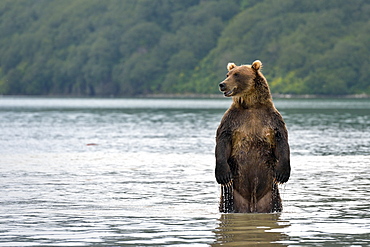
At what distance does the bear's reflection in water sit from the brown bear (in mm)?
421

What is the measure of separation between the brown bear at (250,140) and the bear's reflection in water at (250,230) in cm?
42

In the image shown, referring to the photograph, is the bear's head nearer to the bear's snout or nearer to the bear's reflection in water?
the bear's snout

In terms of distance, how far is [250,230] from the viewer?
12047mm

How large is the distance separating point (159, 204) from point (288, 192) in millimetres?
3047

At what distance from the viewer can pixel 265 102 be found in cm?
1282

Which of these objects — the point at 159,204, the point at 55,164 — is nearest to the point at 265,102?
the point at 159,204

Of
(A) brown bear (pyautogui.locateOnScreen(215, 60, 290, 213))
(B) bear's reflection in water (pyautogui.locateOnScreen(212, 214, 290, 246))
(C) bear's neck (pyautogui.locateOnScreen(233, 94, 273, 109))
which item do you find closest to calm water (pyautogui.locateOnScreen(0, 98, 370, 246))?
(B) bear's reflection in water (pyautogui.locateOnScreen(212, 214, 290, 246))

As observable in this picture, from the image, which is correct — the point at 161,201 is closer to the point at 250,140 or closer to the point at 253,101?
the point at 250,140

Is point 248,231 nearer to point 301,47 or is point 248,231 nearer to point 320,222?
point 320,222

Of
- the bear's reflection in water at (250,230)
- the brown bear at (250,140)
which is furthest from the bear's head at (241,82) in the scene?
the bear's reflection in water at (250,230)

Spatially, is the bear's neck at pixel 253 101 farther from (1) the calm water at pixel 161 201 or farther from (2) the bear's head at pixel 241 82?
(1) the calm water at pixel 161 201

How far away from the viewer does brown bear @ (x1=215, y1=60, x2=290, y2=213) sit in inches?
498

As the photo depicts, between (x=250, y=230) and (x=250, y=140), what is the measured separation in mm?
1459

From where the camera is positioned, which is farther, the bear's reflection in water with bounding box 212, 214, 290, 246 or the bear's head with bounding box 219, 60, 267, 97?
the bear's head with bounding box 219, 60, 267, 97
